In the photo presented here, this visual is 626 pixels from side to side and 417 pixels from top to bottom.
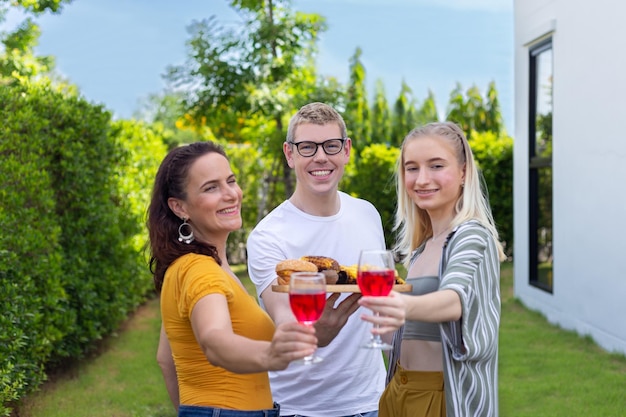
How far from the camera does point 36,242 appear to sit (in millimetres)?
5918

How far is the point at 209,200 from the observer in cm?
246

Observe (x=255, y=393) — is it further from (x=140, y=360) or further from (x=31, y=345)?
(x=140, y=360)

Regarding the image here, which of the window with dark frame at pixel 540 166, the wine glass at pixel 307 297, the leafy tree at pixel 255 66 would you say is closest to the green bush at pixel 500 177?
the leafy tree at pixel 255 66

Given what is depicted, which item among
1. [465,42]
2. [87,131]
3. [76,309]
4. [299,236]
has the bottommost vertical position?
[76,309]

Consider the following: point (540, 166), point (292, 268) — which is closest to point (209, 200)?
point (292, 268)

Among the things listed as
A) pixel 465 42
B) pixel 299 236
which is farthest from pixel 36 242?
pixel 465 42

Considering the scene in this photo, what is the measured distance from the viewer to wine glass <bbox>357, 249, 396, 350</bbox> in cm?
211

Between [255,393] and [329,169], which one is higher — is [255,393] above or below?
below

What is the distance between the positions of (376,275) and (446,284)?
334 mm

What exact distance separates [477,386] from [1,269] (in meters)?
3.74

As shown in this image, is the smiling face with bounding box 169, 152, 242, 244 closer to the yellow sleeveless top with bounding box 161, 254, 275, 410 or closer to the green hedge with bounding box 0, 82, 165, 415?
the yellow sleeveless top with bounding box 161, 254, 275, 410

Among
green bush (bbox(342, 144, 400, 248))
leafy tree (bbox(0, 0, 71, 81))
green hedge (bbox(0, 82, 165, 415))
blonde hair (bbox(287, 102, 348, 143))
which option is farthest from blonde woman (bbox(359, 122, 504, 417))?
green bush (bbox(342, 144, 400, 248))

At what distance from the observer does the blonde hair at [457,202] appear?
8.63ft

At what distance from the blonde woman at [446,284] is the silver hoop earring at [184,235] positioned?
0.76 meters
